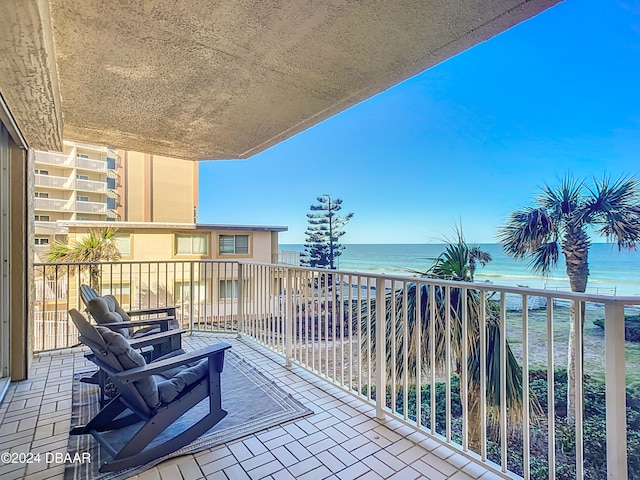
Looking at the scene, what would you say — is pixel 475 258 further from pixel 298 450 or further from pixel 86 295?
pixel 86 295

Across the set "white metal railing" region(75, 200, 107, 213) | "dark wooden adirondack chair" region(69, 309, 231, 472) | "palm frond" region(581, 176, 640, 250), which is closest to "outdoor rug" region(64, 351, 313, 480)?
"dark wooden adirondack chair" region(69, 309, 231, 472)

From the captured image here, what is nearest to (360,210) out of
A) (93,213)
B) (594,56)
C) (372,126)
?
(372,126)

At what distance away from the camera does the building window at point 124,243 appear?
11930 mm

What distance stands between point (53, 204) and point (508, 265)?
91.0 feet

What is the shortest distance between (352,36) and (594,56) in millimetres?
21797

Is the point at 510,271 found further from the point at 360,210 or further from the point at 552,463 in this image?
the point at 552,463

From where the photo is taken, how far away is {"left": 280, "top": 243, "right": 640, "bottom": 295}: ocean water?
18.6 ft

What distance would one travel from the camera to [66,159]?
22328 mm

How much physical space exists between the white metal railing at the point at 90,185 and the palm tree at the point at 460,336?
26407 millimetres

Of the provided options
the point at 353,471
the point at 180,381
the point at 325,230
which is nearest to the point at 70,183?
the point at 325,230

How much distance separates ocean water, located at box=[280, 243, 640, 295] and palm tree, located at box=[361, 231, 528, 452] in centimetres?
34

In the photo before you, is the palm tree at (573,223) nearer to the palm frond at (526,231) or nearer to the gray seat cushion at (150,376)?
the palm frond at (526,231)

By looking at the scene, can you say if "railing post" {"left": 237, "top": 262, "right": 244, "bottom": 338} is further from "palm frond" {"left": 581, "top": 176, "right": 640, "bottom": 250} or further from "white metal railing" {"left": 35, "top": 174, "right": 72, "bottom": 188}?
"white metal railing" {"left": 35, "top": 174, "right": 72, "bottom": 188}

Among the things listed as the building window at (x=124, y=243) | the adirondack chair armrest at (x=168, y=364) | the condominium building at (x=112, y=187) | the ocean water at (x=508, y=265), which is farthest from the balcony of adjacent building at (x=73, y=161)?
the adirondack chair armrest at (x=168, y=364)
